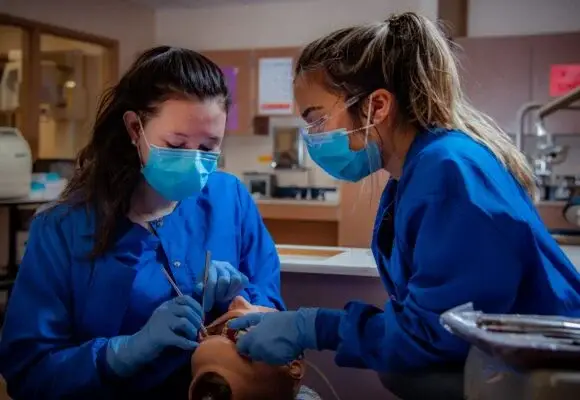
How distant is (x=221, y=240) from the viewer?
1512 millimetres

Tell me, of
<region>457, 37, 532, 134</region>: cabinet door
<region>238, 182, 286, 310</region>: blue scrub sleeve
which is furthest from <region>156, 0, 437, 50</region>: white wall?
<region>238, 182, 286, 310</region>: blue scrub sleeve

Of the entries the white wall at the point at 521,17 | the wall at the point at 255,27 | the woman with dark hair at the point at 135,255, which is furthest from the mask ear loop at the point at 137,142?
the white wall at the point at 521,17

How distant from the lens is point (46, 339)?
1299 mm

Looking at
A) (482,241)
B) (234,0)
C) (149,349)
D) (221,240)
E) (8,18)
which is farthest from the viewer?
(234,0)

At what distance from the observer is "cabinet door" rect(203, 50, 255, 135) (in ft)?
17.1

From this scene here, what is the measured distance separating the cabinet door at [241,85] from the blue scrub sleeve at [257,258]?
364 centimetres

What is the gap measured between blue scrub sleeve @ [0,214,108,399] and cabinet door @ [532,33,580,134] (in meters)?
3.73

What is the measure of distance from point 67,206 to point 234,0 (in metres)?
4.32

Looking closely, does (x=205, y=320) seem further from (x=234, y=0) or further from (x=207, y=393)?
(x=234, y=0)

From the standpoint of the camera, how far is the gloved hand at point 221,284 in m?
1.39

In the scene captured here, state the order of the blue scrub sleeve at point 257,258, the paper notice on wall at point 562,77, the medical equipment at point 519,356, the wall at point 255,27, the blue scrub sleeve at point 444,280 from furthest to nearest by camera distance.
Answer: the wall at point 255,27
the paper notice on wall at point 562,77
the blue scrub sleeve at point 257,258
the blue scrub sleeve at point 444,280
the medical equipment at point 519,356

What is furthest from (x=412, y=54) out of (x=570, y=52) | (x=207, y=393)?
(x=570, y=52)

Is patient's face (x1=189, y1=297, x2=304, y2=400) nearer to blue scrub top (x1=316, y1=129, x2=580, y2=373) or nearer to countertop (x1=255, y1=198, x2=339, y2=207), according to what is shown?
blue scrub top (x1=316, y1=129, x2=580, y2=373)

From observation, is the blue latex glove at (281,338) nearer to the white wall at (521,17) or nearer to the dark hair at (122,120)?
the dark hair at (122,120)
